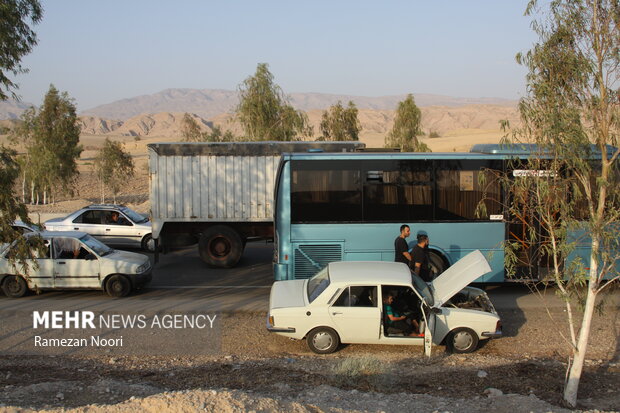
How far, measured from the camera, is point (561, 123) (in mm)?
6902

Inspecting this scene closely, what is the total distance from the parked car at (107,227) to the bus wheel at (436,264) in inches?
378

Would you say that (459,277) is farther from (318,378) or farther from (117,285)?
(117,285)

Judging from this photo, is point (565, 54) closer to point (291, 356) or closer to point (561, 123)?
point (561, 123)

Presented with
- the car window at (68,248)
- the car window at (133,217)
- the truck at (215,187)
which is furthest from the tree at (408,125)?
the car window at (68,248)

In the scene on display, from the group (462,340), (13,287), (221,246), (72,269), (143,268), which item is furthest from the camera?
(221,246)

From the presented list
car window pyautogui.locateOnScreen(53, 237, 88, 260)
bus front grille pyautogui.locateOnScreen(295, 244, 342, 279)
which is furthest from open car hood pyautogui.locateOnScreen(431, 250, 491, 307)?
car window pyautogui.locateOnScreen(53, 237, 88, 260)

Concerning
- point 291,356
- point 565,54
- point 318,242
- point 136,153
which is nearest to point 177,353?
point 291,356

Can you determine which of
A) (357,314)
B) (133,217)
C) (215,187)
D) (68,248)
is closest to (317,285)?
(357,314)

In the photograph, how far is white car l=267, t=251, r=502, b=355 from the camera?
8867mm

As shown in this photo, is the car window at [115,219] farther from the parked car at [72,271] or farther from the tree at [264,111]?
the tree at [264,111]

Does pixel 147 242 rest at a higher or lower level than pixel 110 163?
lower

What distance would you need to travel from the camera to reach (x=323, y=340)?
906cm

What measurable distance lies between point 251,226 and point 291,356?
25.7 feet

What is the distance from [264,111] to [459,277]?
2165 centimetres
